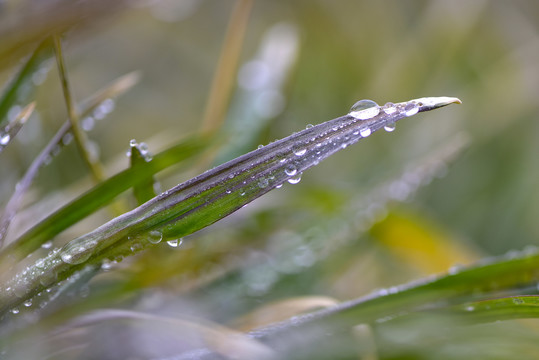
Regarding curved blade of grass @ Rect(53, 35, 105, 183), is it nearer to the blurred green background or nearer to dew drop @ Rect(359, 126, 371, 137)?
the blurred green background

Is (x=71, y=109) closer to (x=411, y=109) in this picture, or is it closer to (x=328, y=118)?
(x=411, y=109)

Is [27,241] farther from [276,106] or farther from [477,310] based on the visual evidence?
[276,106]

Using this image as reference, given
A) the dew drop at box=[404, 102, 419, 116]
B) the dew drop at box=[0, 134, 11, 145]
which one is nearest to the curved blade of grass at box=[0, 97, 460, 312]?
the dew drop at box=[404, 102, 419, 116]

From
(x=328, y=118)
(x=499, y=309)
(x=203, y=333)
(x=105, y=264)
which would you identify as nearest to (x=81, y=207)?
(x=105, y=264)

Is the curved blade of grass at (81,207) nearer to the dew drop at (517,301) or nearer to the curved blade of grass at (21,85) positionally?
the curved blade of grass at (21,85)

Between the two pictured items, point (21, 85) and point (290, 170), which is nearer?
point (290, 170)

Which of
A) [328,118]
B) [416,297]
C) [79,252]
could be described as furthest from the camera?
[328,118]
